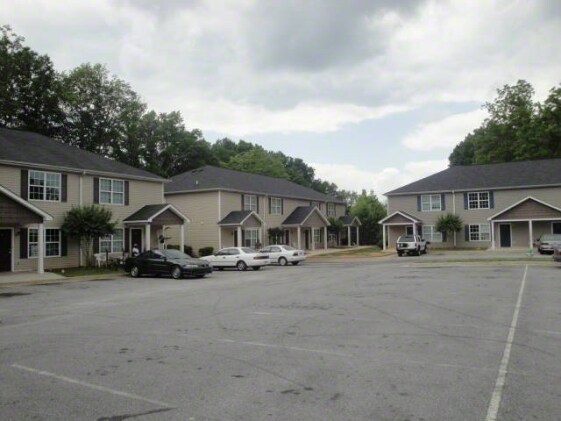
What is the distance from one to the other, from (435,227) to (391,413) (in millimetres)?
44691

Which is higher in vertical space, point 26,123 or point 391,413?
point 26,123

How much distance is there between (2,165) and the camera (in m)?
26.1

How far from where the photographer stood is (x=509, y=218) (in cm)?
4338

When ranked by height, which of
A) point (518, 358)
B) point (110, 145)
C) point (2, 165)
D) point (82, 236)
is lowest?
point (518, 358)

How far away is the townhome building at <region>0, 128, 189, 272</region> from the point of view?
85.4 ft

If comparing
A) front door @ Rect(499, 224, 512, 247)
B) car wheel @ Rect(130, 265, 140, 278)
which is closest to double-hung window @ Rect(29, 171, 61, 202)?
car wheel @ Rect(130, 265, 140, 278)

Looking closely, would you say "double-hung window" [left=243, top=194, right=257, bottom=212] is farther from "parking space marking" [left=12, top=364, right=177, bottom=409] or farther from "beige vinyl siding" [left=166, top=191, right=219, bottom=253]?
"parking space marking" [left=12, top=364, right=177, bottom=409]

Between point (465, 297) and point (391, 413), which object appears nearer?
point (391, 413)

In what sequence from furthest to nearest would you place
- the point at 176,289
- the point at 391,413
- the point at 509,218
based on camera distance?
the point at 509,218 < the point at 176,289 < the point at 391,413

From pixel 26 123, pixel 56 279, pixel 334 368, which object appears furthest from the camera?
pixel 26 123

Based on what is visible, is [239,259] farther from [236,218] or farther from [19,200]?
[19,200]

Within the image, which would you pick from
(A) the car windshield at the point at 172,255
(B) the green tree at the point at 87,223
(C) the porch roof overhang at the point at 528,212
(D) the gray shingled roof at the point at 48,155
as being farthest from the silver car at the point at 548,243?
(B) the green tree at the point at 87,223

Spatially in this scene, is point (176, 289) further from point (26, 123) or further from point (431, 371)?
point (26, 123)

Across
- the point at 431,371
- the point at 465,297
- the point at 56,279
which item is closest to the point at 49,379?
the point at 431,371
